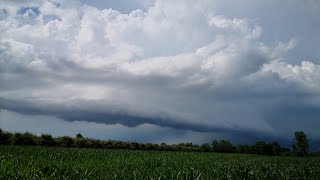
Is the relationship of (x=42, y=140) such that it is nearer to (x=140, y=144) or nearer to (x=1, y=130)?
(x=1, y=130)

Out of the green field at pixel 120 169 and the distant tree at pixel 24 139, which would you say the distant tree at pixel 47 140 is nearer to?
the distant tree at pixel 24 139

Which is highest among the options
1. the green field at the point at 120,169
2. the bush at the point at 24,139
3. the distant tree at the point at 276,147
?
the distant tree at the point at 276,147

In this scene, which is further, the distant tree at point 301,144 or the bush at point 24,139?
the distant tree at point 301,144

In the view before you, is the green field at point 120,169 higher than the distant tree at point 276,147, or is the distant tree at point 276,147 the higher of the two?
the distant tree at point 276,147

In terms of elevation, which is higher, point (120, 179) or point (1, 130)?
point (1, 130)

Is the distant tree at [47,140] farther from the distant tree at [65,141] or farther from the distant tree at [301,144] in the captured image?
the distant tree at [301,144]

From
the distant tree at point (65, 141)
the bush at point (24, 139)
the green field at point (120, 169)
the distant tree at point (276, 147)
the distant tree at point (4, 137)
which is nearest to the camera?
the green field at point (120, 169)

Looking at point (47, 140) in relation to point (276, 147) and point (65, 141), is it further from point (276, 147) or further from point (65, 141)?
point (276, 147)

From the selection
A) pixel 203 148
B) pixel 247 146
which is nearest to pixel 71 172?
pixel 203 148

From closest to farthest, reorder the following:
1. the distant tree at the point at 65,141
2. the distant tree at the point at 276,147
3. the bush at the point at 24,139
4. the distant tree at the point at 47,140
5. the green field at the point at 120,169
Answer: the green field at the point at 120,169
the bush at the point at 24,139
the distant tree at the point at 47,140
the distant tree at the point at 65,141
the distant tree at the point at 276,147

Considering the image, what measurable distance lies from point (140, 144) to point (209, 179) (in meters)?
63.9

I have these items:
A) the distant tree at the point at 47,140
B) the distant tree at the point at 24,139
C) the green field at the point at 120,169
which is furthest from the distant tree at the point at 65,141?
the green field at the point at 120,169

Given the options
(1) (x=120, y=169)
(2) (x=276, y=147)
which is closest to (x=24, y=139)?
(1) (x=120, y=169)

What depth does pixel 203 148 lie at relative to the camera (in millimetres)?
95812
